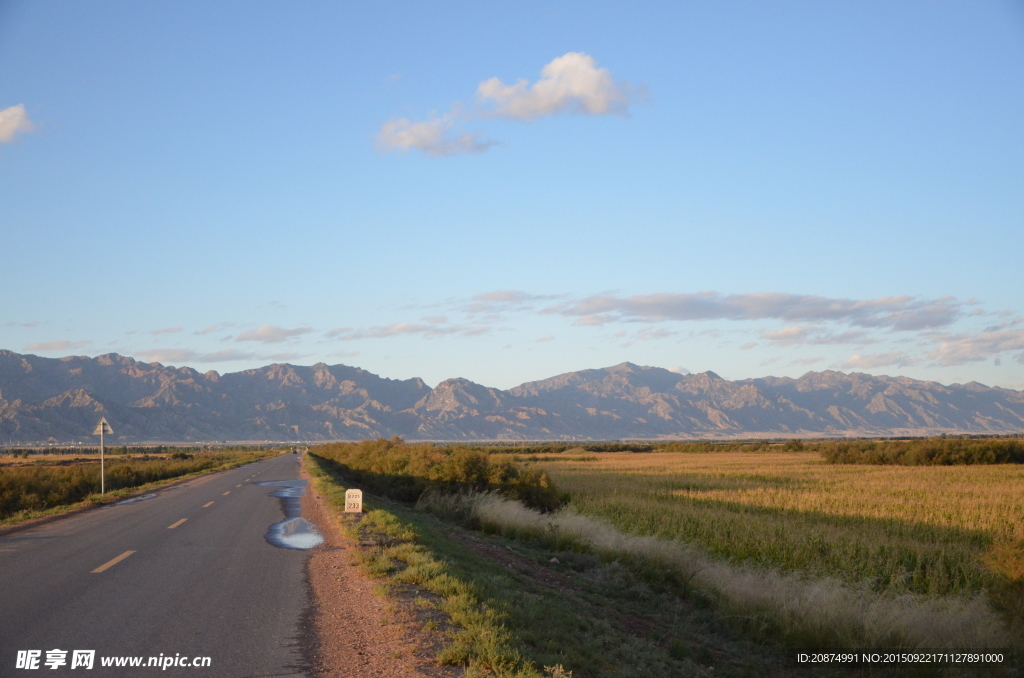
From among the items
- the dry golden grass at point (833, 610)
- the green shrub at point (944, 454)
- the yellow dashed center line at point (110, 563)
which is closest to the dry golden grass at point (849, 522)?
the dry golden grass at point (833, 610)

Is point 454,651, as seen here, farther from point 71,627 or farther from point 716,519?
point 716,519

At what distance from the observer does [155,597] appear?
909 cm

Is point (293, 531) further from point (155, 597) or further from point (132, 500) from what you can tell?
point (132, 500)

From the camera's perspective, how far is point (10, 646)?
273 inches

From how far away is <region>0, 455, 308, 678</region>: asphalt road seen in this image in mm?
6902

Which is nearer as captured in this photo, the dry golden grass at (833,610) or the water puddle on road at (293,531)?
the dry golden grass at (833,610)

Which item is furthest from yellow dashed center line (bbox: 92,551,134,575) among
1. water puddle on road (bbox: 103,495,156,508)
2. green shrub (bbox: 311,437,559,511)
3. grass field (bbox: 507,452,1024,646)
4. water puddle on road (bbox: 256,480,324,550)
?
green shrub (bbox: 311,437,559,511)

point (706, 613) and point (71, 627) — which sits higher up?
point (71, 627)

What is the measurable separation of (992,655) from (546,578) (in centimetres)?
743

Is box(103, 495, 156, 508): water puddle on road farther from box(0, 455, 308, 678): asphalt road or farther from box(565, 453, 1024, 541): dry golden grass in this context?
box(565, 453, 1024, 541): dry golden grass

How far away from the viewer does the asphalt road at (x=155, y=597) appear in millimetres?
6902

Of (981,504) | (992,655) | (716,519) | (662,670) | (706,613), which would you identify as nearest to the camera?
(662,670)

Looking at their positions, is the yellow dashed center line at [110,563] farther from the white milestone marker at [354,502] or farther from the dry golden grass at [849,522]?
the dry golden grass at [849,522]

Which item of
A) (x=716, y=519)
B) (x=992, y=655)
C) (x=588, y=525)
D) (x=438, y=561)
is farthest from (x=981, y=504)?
(x=438, y=561)
